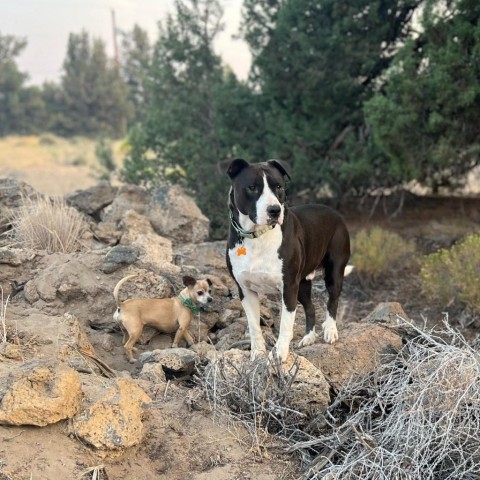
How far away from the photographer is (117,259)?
22.7 feet

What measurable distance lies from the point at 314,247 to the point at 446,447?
1.93 metres

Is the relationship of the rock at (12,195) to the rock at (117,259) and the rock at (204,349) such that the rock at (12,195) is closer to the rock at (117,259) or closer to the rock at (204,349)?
the rock at (117,259)

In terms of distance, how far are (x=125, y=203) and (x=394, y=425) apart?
6031 millimetres

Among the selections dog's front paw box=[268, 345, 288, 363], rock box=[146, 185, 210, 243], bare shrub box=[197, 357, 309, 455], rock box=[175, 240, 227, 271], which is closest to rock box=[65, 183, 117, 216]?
rock box=[146, 185, 210, 243]

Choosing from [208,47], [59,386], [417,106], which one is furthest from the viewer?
[208,47]

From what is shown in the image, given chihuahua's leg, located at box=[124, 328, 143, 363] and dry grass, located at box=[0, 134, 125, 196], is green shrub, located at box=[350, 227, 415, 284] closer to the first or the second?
chihuahua's leg, located at box=[124, 328, 143, 363]

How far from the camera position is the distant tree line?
11.3 m

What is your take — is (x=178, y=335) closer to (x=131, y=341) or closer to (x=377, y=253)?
(x=131, y=341)

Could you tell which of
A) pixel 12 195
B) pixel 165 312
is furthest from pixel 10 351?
pixel 12 195

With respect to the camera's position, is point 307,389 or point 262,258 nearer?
point 307,389

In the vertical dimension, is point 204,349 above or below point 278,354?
below

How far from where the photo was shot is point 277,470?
4.12 m

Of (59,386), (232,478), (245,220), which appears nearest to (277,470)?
(232,478)

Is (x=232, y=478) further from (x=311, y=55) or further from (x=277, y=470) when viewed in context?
(x=311, y=55)
